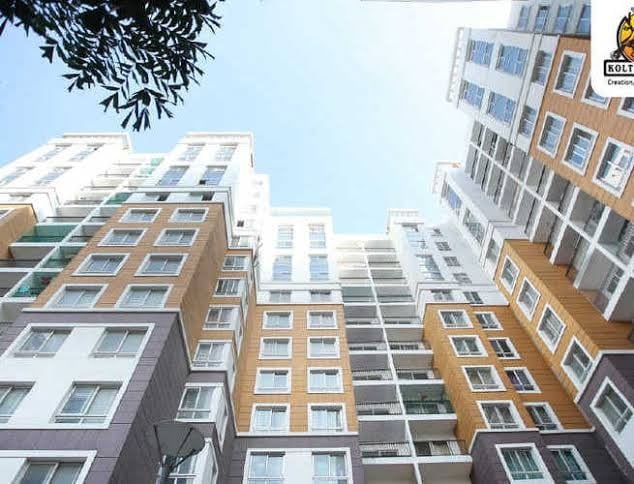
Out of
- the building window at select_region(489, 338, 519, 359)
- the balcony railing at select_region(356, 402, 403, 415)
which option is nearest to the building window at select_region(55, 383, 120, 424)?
the balcony railing at select_region(356, 402, 403, 415)

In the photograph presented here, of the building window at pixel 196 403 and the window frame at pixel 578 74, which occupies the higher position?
the window frame at pixel 578 74

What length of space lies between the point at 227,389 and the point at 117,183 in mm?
31871

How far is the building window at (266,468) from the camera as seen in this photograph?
22.4 metres

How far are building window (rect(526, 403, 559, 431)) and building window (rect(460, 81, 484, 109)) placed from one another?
77.9 feet

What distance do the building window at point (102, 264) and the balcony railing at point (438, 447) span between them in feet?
71.9

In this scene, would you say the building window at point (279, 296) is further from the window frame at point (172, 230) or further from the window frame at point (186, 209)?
the window frame at point (172, 230)

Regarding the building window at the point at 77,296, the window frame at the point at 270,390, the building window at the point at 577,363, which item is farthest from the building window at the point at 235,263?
the building window at the point at 577,363

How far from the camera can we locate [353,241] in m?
53.4

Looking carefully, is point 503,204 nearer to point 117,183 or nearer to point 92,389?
point 92,389

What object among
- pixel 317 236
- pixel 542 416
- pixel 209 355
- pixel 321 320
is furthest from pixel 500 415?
pixel 317 236

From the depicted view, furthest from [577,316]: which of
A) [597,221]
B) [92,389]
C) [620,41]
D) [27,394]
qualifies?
[27,394]

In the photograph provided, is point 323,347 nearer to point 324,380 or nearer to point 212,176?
point 324,380

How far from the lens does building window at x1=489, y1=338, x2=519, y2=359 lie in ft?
113

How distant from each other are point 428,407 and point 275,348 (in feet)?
38.4
